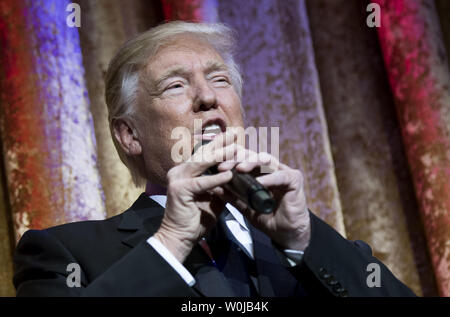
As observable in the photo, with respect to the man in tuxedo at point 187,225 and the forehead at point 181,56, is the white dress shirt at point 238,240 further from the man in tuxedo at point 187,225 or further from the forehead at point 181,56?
the forehead at point 181,56

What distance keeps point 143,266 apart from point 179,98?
1.46ft

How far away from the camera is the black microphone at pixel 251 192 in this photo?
879 mm

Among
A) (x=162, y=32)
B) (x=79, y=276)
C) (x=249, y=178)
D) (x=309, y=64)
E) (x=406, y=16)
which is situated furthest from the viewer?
Answer: (x=309, y=64)

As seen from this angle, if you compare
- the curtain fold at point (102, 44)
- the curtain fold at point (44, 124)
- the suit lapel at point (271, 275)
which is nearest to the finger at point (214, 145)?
the suit lapel at point (271, 275)

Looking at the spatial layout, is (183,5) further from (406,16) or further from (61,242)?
(61,242)

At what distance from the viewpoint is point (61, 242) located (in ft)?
4.00

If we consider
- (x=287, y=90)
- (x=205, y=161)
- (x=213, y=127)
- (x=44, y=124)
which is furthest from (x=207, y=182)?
(x=287, y=90)

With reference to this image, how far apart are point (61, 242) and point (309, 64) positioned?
1147mm

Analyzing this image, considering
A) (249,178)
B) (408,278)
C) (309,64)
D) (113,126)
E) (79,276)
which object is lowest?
(408,278)

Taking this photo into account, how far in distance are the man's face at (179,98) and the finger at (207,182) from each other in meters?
0.22

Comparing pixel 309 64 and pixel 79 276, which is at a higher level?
pixel 309 64

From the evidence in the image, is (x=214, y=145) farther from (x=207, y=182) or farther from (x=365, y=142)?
(x=365, y=142)

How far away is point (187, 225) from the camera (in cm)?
104

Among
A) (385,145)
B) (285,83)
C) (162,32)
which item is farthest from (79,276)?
(385,145)
